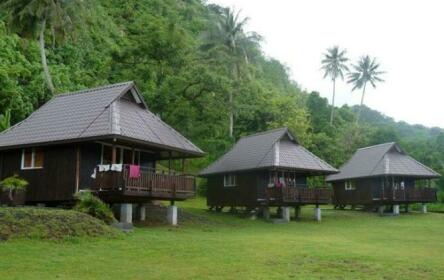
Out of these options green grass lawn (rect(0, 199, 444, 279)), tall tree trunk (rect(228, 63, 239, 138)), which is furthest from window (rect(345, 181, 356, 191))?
green grass lawn (rect(0, 199, 444, 279))

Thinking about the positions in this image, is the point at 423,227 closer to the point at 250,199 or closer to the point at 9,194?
the point at 250,199

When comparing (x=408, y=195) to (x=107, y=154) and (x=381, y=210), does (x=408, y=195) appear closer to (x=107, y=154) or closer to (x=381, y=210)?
(x=381, y=210)

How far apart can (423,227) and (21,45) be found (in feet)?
113

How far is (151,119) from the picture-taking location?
2900cm

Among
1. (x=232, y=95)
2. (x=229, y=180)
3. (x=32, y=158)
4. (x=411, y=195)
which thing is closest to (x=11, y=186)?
(x=32, y=158)

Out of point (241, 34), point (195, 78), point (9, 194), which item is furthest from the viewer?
point (241, 34)

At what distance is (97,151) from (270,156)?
12670 millimetres

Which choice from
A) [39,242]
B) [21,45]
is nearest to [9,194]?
[39,242]

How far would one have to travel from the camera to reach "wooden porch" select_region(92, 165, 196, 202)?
24516mm

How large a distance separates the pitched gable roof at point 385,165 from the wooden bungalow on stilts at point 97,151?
20115 millimetres

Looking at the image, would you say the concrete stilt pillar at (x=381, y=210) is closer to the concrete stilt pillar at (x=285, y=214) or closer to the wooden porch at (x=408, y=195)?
the wooden porch at (x=408, y=195)

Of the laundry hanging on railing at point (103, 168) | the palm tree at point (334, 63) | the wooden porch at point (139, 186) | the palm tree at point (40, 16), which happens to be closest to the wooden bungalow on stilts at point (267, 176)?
the wooden porch at point (139, 186)

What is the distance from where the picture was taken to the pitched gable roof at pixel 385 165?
4369 cm

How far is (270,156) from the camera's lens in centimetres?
3581
